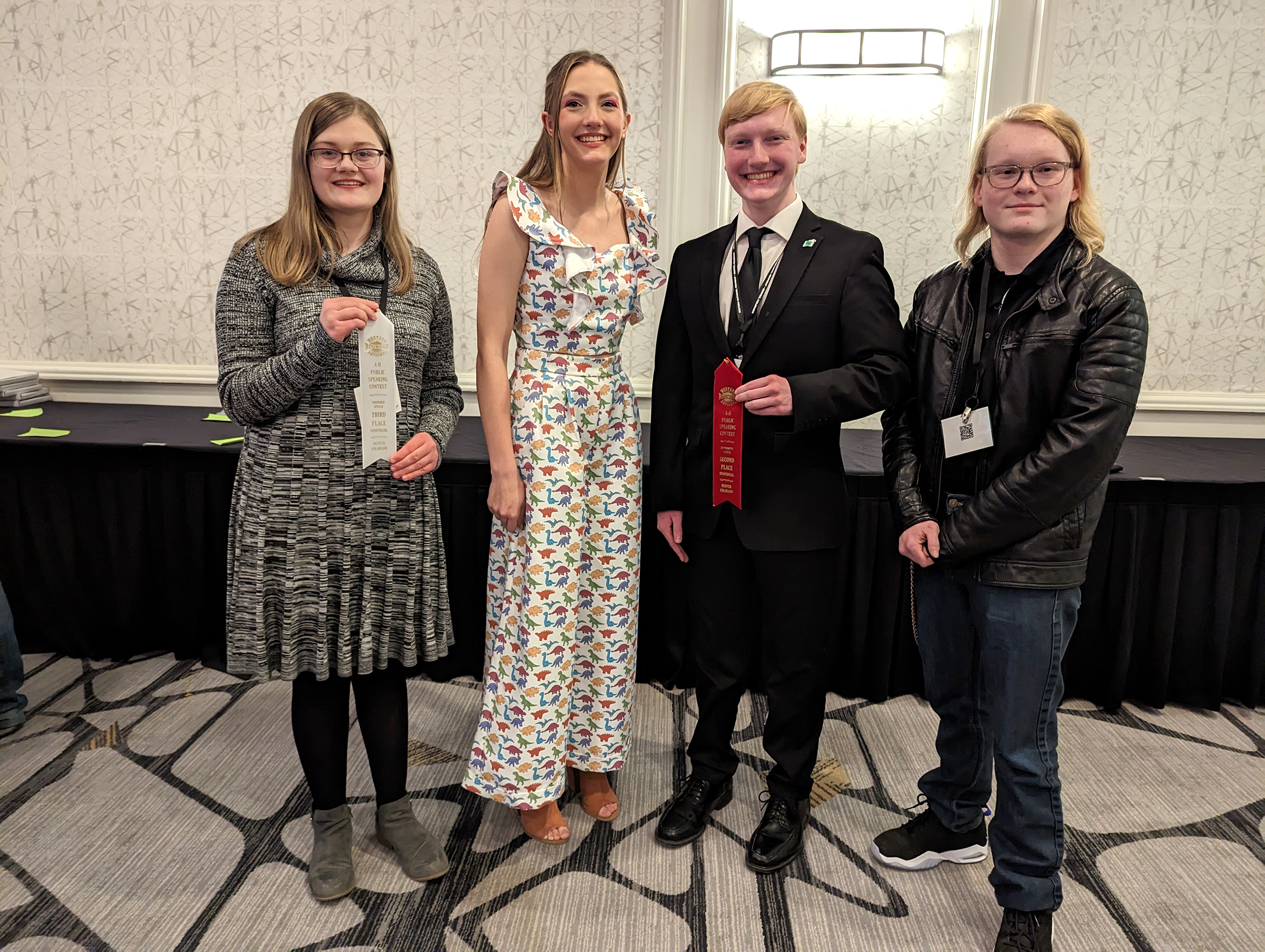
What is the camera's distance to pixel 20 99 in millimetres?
2883

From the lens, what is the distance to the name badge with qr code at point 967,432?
4.74 feet

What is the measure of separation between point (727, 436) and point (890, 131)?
1714 millimetres

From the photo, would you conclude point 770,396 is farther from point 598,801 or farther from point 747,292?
point 598,801

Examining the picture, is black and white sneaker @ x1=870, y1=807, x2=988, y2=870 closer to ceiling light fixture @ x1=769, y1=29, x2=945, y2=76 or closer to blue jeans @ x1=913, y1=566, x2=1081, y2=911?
blue jeans @ x1=913, y1=566, x2=1081, y2=911

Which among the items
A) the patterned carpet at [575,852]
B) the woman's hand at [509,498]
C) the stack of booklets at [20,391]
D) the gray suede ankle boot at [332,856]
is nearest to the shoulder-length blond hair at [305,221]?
the woman's hand at [509,498]

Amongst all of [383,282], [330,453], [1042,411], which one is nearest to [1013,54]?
[1042,411]

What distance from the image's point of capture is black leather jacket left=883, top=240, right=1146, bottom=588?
1.34 m

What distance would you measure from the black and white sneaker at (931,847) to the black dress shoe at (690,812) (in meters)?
0.38

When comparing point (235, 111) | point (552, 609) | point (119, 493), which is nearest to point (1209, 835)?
point (552, 609)

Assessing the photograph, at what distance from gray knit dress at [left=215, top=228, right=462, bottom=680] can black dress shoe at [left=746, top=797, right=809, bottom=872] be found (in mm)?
863

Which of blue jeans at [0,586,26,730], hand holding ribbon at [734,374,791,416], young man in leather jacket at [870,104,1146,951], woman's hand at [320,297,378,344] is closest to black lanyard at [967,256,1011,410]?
young man in leather jacket at [870,104,1146,951]

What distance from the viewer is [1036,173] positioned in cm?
137

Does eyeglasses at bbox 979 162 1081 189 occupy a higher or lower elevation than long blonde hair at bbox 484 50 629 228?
lower

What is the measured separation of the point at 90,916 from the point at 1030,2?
3.52 meters
